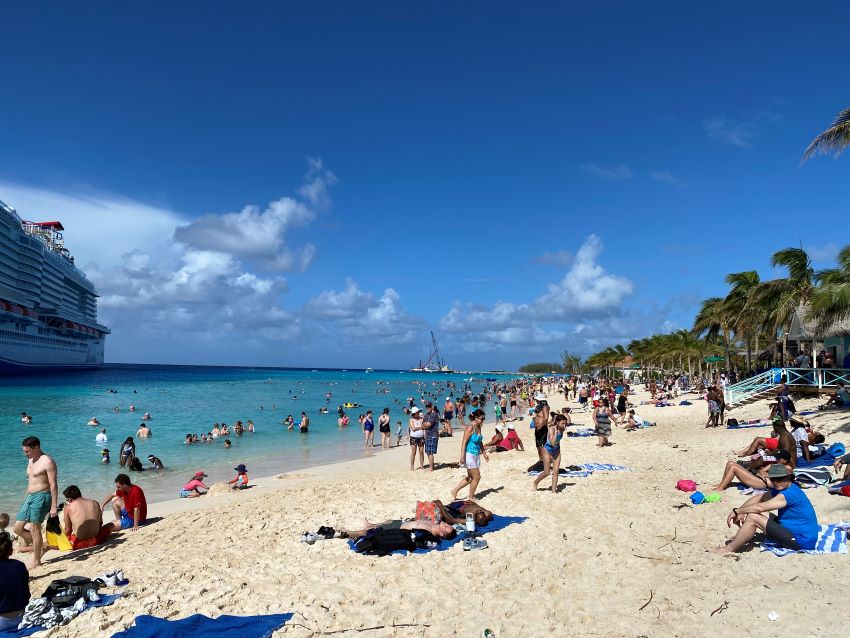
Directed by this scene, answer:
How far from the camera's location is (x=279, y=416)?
34156 mm

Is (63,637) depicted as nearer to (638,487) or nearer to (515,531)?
(515,531)

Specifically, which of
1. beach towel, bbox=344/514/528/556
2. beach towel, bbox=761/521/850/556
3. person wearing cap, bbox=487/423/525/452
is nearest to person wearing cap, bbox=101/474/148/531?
beach towel, bbox=344/514/528/556

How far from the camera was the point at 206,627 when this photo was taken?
4613mm

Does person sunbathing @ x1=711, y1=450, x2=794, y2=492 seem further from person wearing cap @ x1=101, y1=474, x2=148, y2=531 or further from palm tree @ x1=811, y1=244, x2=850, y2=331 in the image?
person wearing cap @ x1=101, y1=474, x2=148, y2=531

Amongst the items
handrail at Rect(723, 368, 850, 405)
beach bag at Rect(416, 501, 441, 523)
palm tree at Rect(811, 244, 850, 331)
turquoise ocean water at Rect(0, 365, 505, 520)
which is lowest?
turquoise ocean water at Rect(0, 365, 505, 520)

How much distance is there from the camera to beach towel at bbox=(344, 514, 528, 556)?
662 centimetres

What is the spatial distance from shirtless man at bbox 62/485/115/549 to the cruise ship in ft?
235

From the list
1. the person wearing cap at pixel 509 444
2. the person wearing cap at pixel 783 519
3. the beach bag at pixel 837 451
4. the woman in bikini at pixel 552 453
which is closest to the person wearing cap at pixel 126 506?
the woman in bikini at pixel 552 453

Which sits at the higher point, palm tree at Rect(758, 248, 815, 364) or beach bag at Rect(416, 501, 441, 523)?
palm tree at Rect(758, 248, 815, 364)

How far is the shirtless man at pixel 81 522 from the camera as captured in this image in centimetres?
742

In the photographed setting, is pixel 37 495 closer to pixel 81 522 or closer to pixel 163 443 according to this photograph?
pixel 81 522

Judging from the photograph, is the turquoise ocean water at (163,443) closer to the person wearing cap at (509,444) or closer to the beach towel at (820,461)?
the person wearing cap at (509,444)

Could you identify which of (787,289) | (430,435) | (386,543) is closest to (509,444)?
(430,435)

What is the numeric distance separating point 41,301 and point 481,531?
85260 mm
